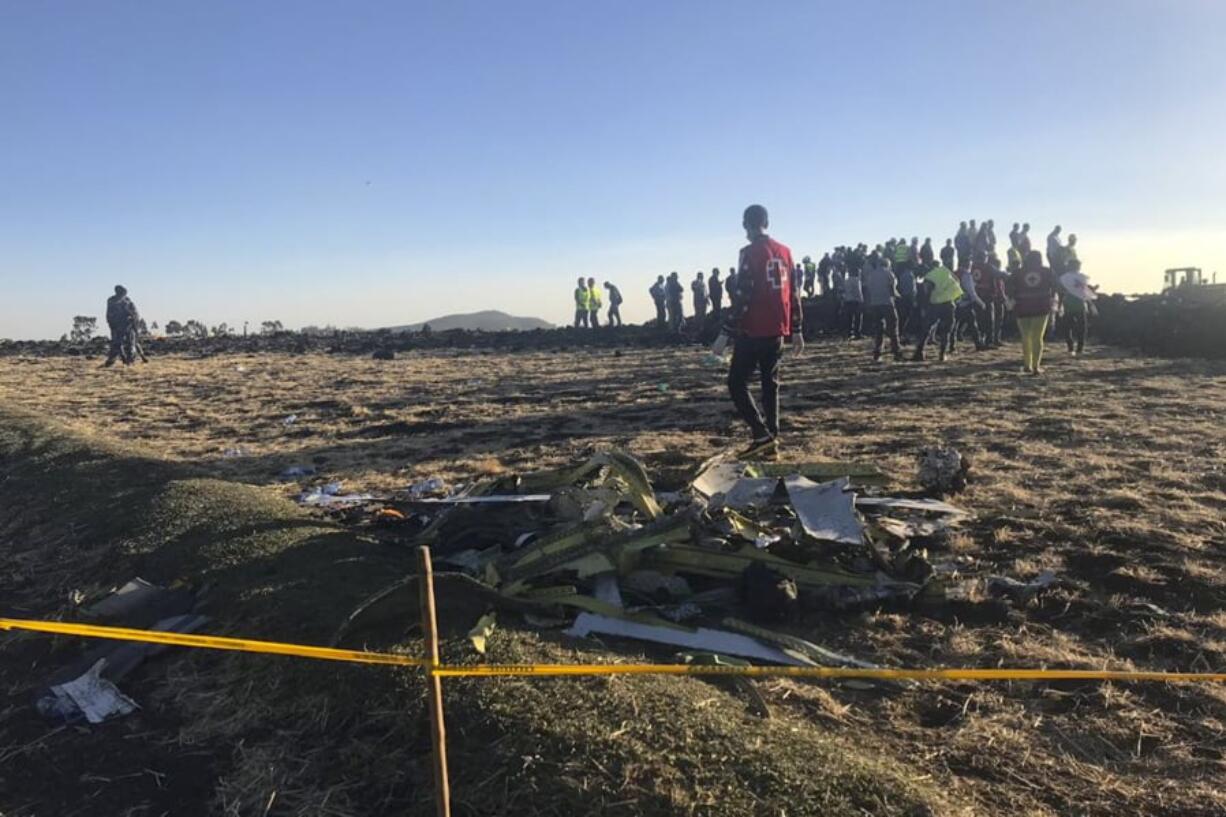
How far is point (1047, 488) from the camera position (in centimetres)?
626

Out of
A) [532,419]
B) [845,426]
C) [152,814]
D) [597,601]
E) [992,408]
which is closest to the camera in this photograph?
[152,814]

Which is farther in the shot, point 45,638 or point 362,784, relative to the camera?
point 45,638

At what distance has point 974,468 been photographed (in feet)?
22.7

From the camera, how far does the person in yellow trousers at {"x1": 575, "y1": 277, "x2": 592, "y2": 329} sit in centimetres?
3350

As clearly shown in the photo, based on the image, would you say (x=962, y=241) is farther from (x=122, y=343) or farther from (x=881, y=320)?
(x=122, y=343)

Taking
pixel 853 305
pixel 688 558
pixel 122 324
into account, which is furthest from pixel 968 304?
pixel 122 324

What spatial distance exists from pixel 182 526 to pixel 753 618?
3675 millimetres

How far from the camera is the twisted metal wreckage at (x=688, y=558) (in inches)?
150

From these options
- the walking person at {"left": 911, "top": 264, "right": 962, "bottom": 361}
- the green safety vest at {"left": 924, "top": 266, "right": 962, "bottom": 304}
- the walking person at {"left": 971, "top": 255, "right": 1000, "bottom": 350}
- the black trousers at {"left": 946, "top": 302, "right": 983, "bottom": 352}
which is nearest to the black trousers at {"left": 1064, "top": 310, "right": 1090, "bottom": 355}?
the walking person at {"left": 971, "top": 255, "right": 1000, "bottom": 350}

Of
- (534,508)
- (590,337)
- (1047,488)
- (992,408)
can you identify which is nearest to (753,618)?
(534,508)

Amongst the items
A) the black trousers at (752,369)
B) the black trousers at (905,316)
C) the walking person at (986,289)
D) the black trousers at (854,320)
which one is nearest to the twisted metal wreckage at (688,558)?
the black trousers at (752,369)

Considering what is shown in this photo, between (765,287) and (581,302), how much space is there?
26750mm

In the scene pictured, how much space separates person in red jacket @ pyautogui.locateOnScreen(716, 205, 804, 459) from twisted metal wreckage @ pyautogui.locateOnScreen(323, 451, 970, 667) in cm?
193

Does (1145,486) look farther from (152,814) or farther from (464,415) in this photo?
(464,415)
